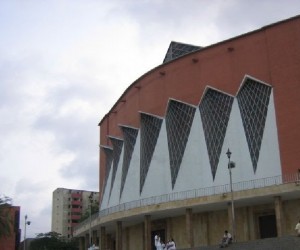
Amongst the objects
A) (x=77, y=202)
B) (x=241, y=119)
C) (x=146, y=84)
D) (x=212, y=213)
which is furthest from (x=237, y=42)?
(x=77, y=202)

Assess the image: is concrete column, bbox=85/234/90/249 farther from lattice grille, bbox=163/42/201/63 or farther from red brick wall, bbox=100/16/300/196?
lattice grille, bbox=163/42/201/63

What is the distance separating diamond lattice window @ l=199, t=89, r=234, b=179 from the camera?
3553 centimetres

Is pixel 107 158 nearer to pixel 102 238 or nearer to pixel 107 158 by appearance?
→ pixel 107 158

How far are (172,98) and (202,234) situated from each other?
34.6ft

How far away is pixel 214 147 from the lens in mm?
35781

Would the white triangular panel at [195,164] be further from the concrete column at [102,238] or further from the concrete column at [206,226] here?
the concrete column at [102,238]

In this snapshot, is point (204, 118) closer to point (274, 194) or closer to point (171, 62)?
point (171, 62)

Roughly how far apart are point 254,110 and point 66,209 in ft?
241

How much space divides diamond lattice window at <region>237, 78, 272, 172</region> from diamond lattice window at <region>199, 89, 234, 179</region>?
1131 mm

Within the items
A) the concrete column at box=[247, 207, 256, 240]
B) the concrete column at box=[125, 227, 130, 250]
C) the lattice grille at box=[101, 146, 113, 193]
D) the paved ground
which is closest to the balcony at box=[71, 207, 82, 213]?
the lattice grille at box=[101, 146, 113, 193]

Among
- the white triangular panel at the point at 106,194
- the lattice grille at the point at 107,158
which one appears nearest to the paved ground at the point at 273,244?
the white triangular panel at the point at 106,194

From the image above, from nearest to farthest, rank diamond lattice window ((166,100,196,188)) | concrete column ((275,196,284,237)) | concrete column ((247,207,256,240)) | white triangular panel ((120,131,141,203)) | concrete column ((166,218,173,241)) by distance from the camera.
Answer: concrete column ((275,196,284,237))
concrete column ((247,207,256,240))
concrete column ((166,218,173,241))
diamond lattice window ((166,100,196,188))
white triangular panel ((120,131,141,203))

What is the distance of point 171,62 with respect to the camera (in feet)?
131

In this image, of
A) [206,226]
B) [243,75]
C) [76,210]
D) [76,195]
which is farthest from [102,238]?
[76,195]
